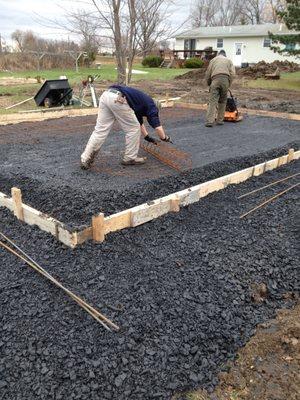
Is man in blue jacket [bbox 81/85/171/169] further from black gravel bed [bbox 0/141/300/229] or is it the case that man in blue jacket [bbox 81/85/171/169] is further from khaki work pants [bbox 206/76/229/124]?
khaki work pants [bbox 206/76/229/124]

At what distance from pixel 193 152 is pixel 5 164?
3.00 m

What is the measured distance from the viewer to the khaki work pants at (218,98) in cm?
841

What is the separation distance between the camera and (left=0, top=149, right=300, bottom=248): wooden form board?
137 inches

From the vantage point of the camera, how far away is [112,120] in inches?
200

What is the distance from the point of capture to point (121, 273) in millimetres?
3270

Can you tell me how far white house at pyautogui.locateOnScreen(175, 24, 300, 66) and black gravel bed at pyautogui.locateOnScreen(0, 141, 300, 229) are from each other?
31.5 m

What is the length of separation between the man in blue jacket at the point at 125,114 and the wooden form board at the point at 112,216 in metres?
0.95

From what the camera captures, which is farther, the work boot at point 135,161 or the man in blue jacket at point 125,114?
the work boot at point 135,161

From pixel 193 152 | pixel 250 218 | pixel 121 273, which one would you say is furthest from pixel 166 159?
pixel 121 273

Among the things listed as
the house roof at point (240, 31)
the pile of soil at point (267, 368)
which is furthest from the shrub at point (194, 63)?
the pile of soil at point (267, 368)

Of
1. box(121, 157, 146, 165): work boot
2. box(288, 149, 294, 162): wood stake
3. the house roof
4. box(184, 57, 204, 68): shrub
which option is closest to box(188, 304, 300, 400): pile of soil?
box(121, 157, 146, 165): work boot

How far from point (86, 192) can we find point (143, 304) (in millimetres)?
1861

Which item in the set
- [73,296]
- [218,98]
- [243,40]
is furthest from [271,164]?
[243,40]

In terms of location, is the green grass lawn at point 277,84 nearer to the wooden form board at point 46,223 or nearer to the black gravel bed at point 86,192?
the black gravel bed at point 86,192
